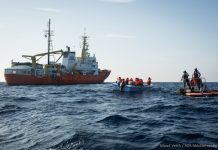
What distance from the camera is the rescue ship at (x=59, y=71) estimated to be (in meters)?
60.9

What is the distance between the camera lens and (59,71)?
64.6m

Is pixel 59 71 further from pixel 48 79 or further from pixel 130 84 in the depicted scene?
pixel 130 84

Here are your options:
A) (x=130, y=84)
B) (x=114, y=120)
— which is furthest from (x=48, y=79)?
(x=114, y=120)

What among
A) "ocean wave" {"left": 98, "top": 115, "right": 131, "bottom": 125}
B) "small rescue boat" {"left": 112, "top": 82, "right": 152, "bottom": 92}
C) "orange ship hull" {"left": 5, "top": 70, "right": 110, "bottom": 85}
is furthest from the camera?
"orange ship hull" {"left": 5, "top": 70, "right": 110, "bottom": 85}

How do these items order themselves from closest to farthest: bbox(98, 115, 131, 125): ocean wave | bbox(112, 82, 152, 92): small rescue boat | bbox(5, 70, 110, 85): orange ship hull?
bbox(98, 115, 131, 125): ocean wave, bbox(112, 82, 152, 92): small rescue boat, bbox(5, 70, 110, 85): orange ship hull

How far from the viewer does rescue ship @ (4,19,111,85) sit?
200ft

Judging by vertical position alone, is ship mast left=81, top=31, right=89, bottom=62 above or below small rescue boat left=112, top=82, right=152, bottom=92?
above

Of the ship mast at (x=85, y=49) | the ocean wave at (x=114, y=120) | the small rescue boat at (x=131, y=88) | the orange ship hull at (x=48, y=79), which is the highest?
the ship mast at (x=85, y=49)

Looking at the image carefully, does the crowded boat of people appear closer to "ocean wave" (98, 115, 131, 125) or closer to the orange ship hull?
"ocean wave" (98, 115, 131, 125)

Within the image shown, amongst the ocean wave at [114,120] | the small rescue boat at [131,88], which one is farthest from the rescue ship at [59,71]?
the ocean wave at [114,120]

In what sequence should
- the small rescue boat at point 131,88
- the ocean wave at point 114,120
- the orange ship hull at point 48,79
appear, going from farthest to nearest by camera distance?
the orange ship hull at point 48,79 < the small rescue boat at point 131,88 < the ocean wave at point 114,120

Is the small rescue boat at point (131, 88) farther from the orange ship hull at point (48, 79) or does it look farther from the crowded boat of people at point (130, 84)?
the orange ship hull at point (48, 79)

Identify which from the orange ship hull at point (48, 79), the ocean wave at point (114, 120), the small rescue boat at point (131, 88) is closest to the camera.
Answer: the ocean wave at point (114, 120)

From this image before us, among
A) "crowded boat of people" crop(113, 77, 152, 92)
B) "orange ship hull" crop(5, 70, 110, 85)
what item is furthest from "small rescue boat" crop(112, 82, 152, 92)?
"orange ship hull" crop(5, 70, 110, 85)
